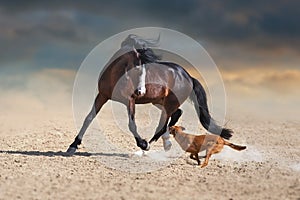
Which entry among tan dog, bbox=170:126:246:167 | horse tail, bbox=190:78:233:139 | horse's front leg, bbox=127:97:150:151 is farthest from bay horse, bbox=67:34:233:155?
tan dog, bbox=170:126:246:167

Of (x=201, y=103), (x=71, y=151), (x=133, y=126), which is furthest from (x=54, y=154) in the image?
(x=201, y=103)

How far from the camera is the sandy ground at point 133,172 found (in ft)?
22.3

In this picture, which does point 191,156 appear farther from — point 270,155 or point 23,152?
point 23,152

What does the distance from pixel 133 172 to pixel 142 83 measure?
171 cm

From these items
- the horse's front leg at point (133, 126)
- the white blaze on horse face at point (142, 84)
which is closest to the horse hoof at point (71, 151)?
the horse's front leg at point (133, 126)

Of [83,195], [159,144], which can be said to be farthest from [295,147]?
[83,195]

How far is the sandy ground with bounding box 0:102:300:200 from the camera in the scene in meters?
6.80

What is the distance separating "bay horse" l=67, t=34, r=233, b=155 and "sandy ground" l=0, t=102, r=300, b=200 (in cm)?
64

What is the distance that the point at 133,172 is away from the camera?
27.0ft

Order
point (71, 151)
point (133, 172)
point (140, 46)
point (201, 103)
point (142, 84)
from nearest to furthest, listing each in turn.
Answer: point (133, 172) < point (142, 84) < point (140, 46) < point (71, 151) < point (201, 103)

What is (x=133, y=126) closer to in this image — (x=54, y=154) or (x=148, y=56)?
(x=148, y=56)

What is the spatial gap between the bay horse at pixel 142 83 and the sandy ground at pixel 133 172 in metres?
0.64

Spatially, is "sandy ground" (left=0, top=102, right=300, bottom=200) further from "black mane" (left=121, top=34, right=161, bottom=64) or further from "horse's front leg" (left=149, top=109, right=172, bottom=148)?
"black mane" (left=121, top=34, right=161, bottom=64)

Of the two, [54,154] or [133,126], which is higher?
[133,126]
